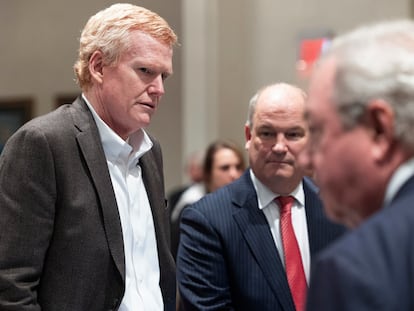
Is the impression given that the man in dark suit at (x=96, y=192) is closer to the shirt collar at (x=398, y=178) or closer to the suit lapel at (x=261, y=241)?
the suit lapel at (x=261, y=241)

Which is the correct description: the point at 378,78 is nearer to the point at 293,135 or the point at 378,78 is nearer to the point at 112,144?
the point at 112,144

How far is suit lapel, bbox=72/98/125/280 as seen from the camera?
3.13 m

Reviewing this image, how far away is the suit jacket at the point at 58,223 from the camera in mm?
3029

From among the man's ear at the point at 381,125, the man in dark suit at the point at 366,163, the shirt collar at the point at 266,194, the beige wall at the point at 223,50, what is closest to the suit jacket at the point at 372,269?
the man in dark suit at the point at 366,163

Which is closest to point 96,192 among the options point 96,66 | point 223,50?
point 96,66

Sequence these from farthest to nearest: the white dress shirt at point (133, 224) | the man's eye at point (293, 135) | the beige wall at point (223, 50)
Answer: the beige wall at point (223, 50), the man's eye at point (293, 135), the white dress shirt at point (133, 224)

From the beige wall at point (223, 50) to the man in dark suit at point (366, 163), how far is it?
8620mm

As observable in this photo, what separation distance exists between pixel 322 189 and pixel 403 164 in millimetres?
176

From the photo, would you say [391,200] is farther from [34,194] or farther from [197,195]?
[197,195]

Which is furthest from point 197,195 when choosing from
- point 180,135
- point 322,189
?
point 322,189

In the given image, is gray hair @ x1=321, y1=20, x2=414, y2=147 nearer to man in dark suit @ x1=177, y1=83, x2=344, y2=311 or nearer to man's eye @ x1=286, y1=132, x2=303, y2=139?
man in dark suit @ x1=177, y1=83, x2=344, y2=311

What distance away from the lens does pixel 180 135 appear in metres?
12.3

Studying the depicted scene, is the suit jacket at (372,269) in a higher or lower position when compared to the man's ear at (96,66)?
higher

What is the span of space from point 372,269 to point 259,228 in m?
2.04
